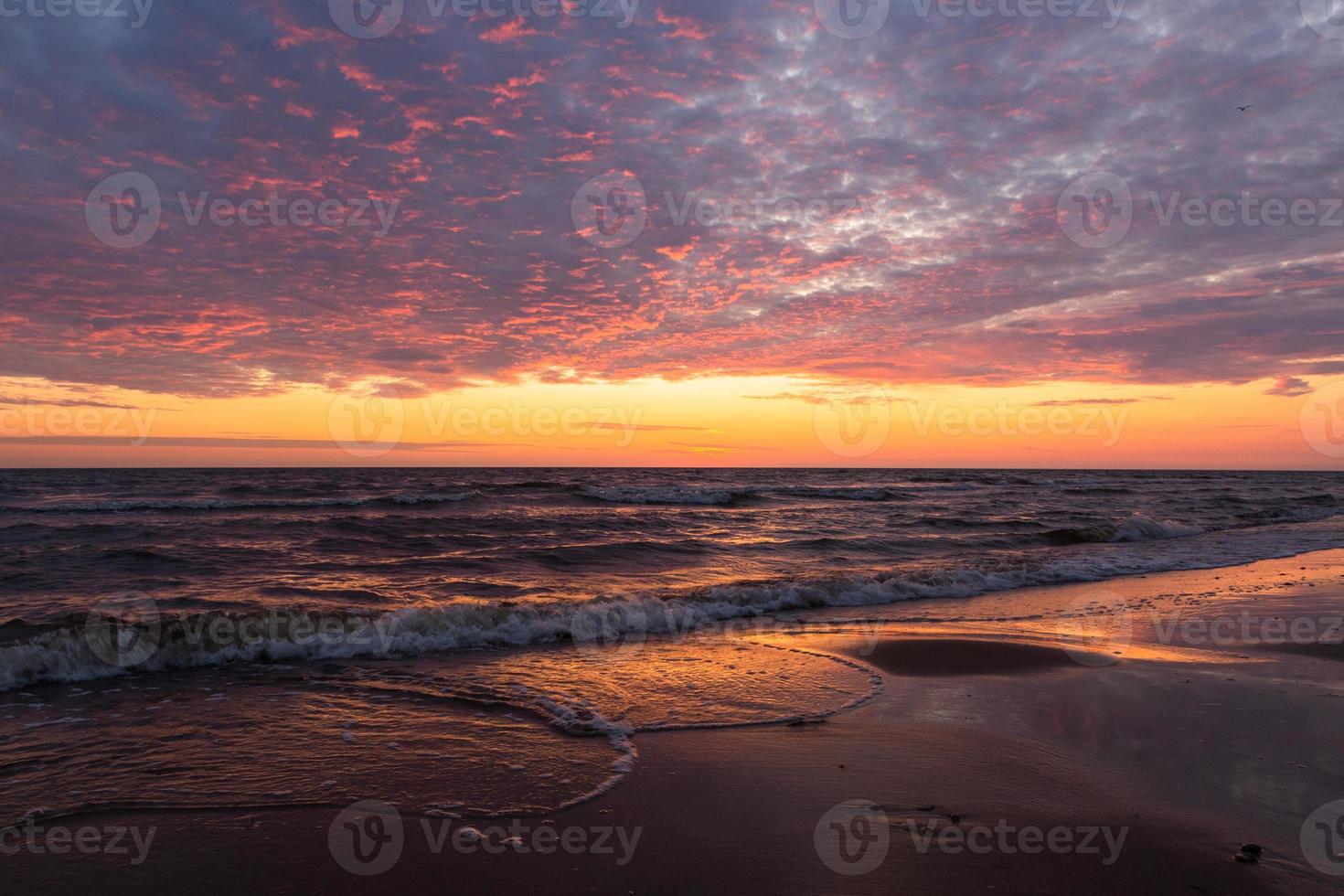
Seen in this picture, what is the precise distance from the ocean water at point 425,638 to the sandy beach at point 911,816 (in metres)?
0.46

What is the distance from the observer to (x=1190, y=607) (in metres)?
12.5

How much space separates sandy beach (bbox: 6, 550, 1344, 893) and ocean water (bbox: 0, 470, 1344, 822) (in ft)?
1.53

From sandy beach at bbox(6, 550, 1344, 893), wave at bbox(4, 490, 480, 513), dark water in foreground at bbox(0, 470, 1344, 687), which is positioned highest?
sandy beach at bbox(6, 550, 1344, 893)

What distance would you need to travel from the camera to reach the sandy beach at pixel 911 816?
402cm

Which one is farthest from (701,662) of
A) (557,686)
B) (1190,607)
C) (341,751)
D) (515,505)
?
(515,505)

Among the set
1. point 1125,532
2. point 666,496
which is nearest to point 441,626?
point 1125,532

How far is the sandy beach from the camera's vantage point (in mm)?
4020

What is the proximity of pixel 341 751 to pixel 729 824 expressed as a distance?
132 inches

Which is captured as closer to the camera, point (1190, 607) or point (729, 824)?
point (729, 824)

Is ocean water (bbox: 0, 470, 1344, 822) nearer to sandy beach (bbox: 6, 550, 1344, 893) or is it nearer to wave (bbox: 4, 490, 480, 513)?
sandy beach (bbox: 6, 550, 1344, 893)

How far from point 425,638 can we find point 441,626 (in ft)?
1.28

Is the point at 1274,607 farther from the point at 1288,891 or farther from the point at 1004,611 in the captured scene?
the point at 1288,891

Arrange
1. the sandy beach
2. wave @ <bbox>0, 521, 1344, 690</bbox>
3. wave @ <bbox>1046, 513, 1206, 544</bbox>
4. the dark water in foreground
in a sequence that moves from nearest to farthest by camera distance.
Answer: the sandy beach
wave @ <bbox>0, 521, 1344, 690</bbox>
the dark water in foreground
wave @ <bbox>1046, 513, 1206, 544</bbox>

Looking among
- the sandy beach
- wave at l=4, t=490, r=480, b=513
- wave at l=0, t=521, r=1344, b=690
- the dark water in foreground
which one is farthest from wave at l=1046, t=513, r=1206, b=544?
wave at l=4, t=490, r=480, b=513
